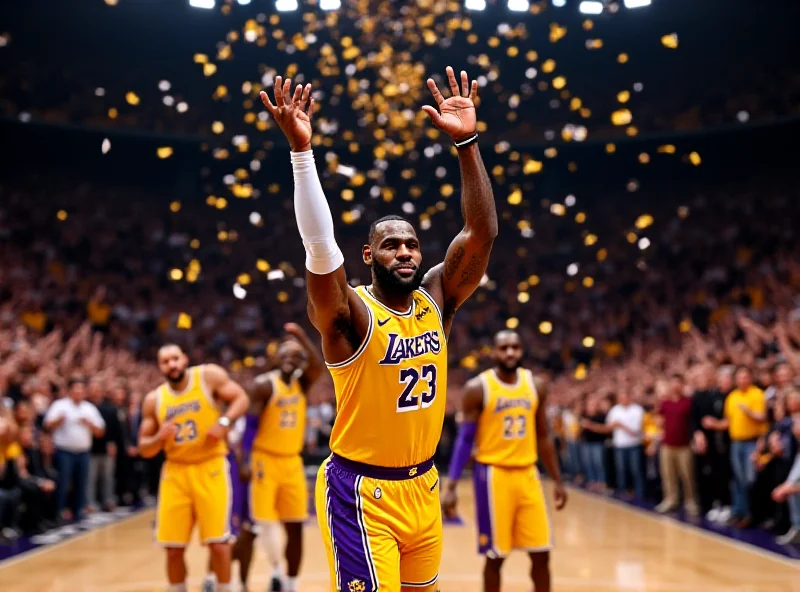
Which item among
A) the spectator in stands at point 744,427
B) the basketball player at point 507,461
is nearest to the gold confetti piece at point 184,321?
the spectator in stands at point 744,427

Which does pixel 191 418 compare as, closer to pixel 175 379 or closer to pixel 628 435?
pixel 175 379

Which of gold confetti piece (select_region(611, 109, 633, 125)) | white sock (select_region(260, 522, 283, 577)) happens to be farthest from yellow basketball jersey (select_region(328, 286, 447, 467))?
gold confetti piece (select_region(611, 109, 633, 125))

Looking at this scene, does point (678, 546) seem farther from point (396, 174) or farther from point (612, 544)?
point (396, 174)

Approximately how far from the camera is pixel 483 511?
6812 mm

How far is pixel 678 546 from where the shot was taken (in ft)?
36.9

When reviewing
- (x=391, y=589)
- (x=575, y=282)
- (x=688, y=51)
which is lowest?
(x=391, y=589)

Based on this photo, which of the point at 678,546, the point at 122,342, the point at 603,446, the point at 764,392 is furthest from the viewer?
the point at 122,342

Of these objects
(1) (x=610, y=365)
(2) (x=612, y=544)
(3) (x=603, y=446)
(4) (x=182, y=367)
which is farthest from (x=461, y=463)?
(1) (x=610, y=365)

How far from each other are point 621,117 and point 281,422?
21.9 metres

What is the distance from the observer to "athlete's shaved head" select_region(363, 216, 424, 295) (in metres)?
3.98

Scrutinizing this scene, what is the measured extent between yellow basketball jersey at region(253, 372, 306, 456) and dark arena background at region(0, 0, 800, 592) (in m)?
9.32

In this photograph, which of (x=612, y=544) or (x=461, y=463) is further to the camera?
(x=612, y=544)

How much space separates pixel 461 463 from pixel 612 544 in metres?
5.29

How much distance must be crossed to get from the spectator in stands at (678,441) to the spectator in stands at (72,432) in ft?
27.7
